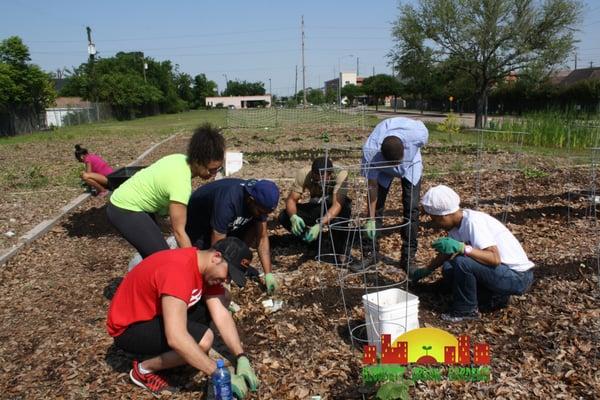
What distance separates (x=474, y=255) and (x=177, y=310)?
2.01 m

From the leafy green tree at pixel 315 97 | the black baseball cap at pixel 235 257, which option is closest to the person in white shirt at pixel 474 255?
the black baseball cap at pixel 235 257

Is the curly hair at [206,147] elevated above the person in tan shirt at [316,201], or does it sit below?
above

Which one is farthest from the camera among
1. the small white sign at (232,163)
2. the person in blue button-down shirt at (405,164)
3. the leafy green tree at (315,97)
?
the leafy green tree at (315,97)

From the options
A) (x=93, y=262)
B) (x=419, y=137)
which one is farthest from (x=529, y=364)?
(x=93, y=262)

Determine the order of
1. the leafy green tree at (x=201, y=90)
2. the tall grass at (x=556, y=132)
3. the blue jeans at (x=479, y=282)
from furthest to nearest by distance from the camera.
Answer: the leafy green tree at (x=201, y=90), the tall grass at (x=556, y=132), the blue jeans at (x=479, y=282)

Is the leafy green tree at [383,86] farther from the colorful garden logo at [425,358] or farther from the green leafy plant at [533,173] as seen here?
the colorful garden logo at [425,358]

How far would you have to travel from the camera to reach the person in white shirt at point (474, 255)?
3.48 meters

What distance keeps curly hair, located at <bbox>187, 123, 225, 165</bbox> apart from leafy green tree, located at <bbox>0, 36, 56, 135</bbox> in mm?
26589

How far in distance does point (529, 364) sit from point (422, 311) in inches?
36.7

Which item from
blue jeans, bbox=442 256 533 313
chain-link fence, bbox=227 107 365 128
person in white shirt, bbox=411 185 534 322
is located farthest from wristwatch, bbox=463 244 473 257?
chain-link fence, bbox=227 107 365 128

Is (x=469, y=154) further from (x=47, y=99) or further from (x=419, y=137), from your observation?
(x=47, y=99)

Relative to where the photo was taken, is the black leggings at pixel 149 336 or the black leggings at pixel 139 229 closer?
the black leggings at pixel 149 336

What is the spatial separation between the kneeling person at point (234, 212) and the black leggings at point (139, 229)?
390 mm

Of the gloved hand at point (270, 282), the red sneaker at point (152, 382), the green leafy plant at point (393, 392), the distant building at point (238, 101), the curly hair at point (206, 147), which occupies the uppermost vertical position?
the distant building at point (238, 101)
